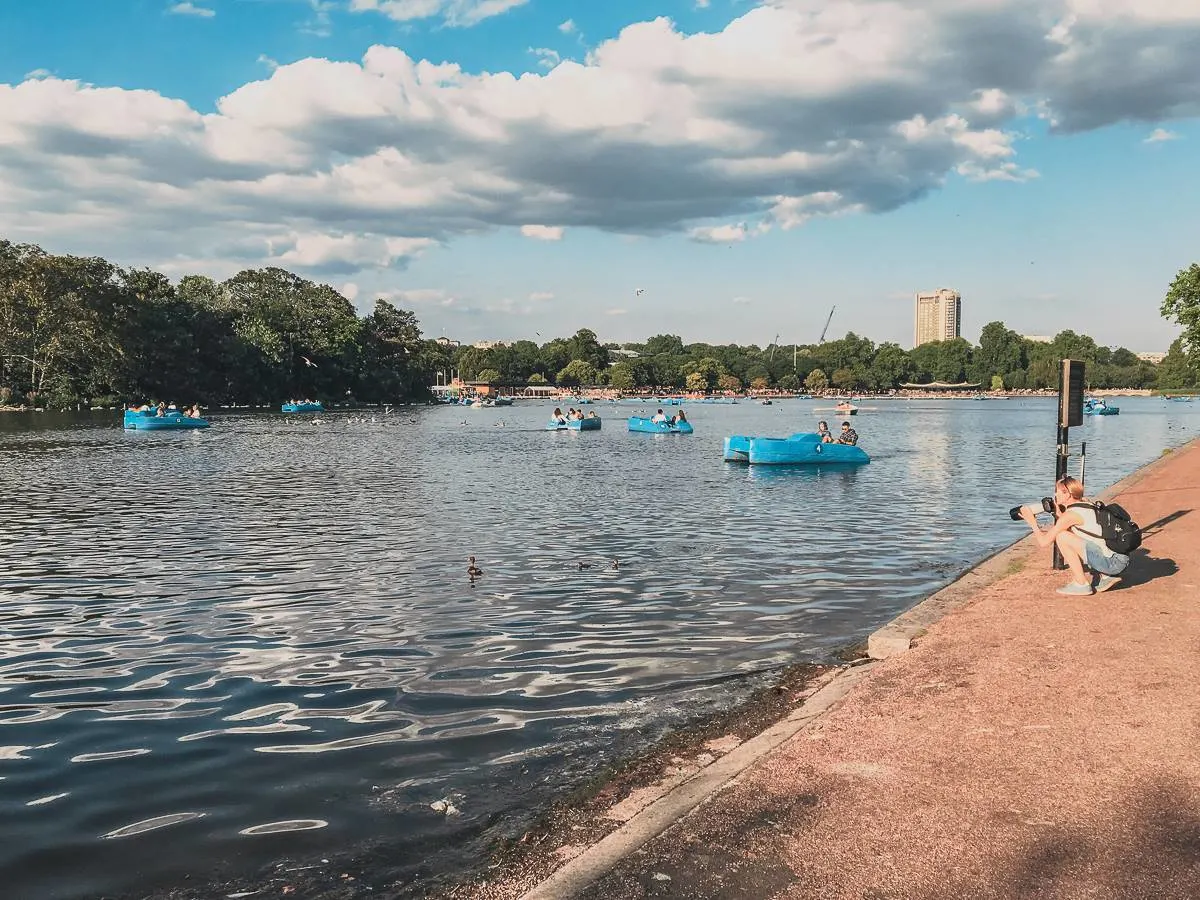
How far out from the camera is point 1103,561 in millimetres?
11406

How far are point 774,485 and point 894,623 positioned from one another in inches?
866

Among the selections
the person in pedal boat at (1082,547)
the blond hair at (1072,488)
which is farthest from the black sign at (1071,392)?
the person in pedal boat at (1082,547)

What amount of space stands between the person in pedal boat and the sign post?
3.94 ft

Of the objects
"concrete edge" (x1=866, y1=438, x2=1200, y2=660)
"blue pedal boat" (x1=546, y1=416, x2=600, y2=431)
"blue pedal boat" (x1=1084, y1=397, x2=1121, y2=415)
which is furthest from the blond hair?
"blue pedal boat" (x1=1084, y1=397, x2=1121, y2=415)

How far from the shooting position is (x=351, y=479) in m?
33.9

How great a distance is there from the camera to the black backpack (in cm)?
1138

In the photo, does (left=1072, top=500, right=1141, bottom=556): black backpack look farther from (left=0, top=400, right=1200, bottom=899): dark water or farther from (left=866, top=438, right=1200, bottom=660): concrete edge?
(left=0, top=400, right=1200, bottom=899): dark water

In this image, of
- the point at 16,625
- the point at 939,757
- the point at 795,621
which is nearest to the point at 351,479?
the point at 16,625

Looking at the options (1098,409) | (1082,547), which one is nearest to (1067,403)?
(1082,547)

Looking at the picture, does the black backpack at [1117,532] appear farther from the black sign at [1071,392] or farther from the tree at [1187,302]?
the tree at [1187,302]

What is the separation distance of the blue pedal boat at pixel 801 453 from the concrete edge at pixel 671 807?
30.4 meters

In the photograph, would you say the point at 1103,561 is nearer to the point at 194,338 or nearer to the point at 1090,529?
the point at 1090,529

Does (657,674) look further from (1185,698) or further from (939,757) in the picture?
(1185,698)

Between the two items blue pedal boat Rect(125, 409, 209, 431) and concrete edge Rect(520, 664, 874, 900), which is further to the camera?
blue pedal boat Rect(125, 409, 209, 431)
